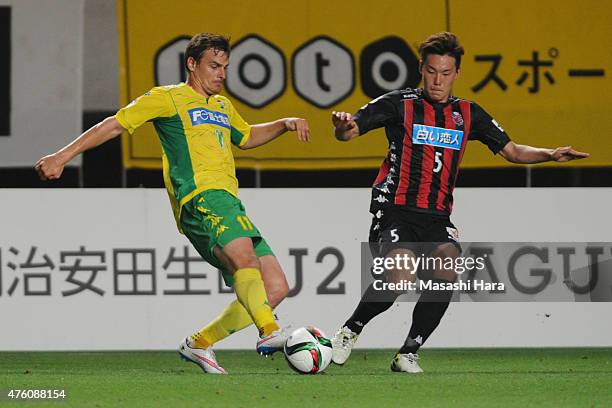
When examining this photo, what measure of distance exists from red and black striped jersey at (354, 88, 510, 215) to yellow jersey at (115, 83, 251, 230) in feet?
2.33

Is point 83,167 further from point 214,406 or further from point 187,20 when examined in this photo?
point 214,406

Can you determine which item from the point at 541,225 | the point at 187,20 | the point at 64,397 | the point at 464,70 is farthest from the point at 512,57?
the point at 64,397

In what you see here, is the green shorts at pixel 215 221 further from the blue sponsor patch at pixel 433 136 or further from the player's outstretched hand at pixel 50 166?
the blue sponsor patch at pixel 433 136

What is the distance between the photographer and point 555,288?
350 inches

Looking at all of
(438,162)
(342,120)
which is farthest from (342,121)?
(438,162)

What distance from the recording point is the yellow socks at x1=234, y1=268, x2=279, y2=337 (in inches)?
240

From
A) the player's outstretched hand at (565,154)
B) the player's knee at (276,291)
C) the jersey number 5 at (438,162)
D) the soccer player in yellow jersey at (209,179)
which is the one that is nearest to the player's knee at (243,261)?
the soccer player in yellow jersey at (209,179)

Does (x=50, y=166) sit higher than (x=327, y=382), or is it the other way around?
(x=50, y=166)

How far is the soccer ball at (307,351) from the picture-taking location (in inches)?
235

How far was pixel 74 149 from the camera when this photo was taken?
19.9ft

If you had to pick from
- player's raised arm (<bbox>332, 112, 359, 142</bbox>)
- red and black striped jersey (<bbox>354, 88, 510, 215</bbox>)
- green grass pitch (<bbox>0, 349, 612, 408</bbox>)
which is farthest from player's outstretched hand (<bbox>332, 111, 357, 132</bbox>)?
green grass pitch (<bbox>0, 349, 612, 408</bbox>)

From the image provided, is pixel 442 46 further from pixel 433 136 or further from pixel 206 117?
pixel 206 117

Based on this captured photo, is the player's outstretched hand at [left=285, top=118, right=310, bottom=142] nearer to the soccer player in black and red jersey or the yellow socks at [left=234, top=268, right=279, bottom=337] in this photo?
the soccer player in black and red jersey

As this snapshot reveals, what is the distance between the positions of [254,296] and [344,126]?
0.93 metres
